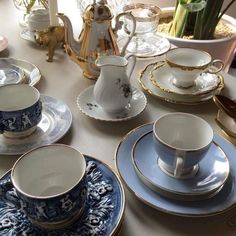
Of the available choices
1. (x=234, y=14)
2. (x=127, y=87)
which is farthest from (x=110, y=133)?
(x=234, y=14)

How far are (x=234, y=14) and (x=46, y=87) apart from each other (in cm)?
109

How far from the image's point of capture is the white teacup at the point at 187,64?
0.66 metres

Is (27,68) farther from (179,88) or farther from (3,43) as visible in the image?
(179,88)

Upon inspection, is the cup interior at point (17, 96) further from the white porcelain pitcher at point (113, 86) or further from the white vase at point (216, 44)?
the white vase at point (216, 44)

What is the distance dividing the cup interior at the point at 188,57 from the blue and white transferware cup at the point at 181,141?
208mm

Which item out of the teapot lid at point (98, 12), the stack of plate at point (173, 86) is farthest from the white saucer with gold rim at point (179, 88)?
the teapot lid at point (98, 12)

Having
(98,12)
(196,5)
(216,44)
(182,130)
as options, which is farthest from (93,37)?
(216,44)

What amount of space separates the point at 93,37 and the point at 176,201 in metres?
0.37

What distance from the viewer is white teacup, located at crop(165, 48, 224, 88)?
0.66 meters

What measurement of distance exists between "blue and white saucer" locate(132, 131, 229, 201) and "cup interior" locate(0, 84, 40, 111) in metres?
0.19

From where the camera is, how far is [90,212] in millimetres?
420

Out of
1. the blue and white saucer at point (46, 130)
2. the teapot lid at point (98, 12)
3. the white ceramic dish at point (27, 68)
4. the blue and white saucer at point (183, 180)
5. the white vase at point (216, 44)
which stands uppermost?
the teapot lid at point (98, 12)

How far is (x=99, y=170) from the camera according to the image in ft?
1.52

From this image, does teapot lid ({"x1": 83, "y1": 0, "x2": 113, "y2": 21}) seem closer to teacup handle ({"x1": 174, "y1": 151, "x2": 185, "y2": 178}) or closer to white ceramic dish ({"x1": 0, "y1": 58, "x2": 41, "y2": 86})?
white ceramic dish ({"x1": 0, "y1": 58, "x2": 41, "y2": 86})
